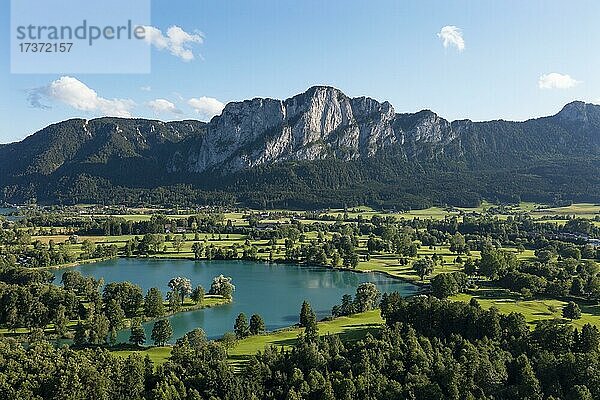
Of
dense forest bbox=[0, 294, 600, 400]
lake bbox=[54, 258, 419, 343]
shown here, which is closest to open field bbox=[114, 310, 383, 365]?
lake bbox=[54, 258, 419, 343]

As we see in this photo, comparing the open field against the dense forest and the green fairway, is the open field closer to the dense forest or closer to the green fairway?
the dense forest

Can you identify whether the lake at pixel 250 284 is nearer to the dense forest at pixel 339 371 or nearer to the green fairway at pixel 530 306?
the green fairway at pixel 530 306

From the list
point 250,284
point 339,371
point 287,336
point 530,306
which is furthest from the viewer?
point 250,284

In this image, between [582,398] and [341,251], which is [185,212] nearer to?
[341,251]

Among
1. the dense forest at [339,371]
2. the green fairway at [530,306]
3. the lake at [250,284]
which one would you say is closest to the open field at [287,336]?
the lake at [250,284]

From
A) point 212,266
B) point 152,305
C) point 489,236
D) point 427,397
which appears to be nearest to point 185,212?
point 212,266

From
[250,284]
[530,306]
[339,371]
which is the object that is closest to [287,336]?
[339,371]

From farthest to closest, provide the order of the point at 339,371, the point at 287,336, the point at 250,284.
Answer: the point at 250,284
the point at 287,336
the point at 339,371

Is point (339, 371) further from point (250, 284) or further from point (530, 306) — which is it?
point (250, 284)

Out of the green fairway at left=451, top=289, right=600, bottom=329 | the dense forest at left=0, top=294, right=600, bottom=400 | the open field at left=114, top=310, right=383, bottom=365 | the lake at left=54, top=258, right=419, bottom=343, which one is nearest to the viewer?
the dense forest at left=0, top=294, right=600, bottom=400
